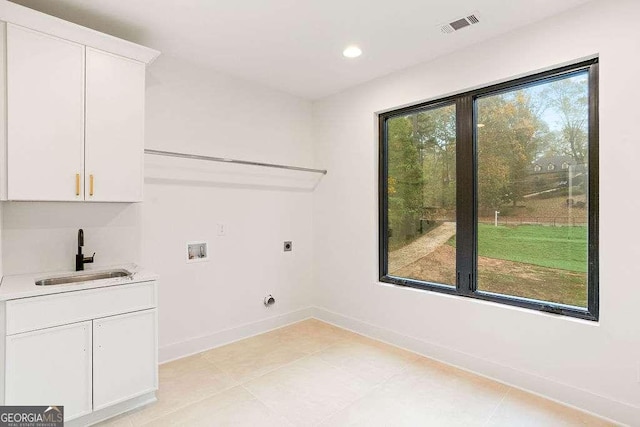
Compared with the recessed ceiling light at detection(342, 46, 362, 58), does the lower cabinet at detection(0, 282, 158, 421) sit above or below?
below

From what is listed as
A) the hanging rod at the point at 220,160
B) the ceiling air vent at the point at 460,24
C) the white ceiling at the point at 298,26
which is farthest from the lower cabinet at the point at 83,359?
the ceiling air vent at the point at 460,24

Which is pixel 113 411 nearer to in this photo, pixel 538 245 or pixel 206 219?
pixel 206 219

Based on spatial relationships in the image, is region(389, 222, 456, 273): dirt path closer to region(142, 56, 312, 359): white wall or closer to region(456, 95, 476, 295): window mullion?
region(456, 95, 476, 295): window mullion

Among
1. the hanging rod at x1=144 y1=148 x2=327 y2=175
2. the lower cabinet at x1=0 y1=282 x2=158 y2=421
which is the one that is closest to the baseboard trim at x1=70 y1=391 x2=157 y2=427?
the lower cabinet at x1=0 y1=282 x2=158 y2=421

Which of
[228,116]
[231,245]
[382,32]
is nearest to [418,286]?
[231,245]

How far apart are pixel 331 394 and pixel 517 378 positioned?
139 centimetres

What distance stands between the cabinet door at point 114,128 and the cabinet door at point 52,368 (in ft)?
2.89

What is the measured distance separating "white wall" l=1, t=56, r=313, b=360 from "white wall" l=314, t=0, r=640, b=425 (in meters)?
0.59

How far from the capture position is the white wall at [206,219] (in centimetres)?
247

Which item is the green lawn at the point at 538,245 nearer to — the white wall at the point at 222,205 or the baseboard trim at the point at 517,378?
the baseboard trim at the point at 517,378

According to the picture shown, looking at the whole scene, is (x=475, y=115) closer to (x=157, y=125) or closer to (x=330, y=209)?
(x=330, y=209)

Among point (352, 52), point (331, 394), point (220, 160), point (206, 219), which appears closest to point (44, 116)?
point (220, 160)

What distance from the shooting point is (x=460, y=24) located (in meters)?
2.45

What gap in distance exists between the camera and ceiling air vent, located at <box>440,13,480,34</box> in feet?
7.78
